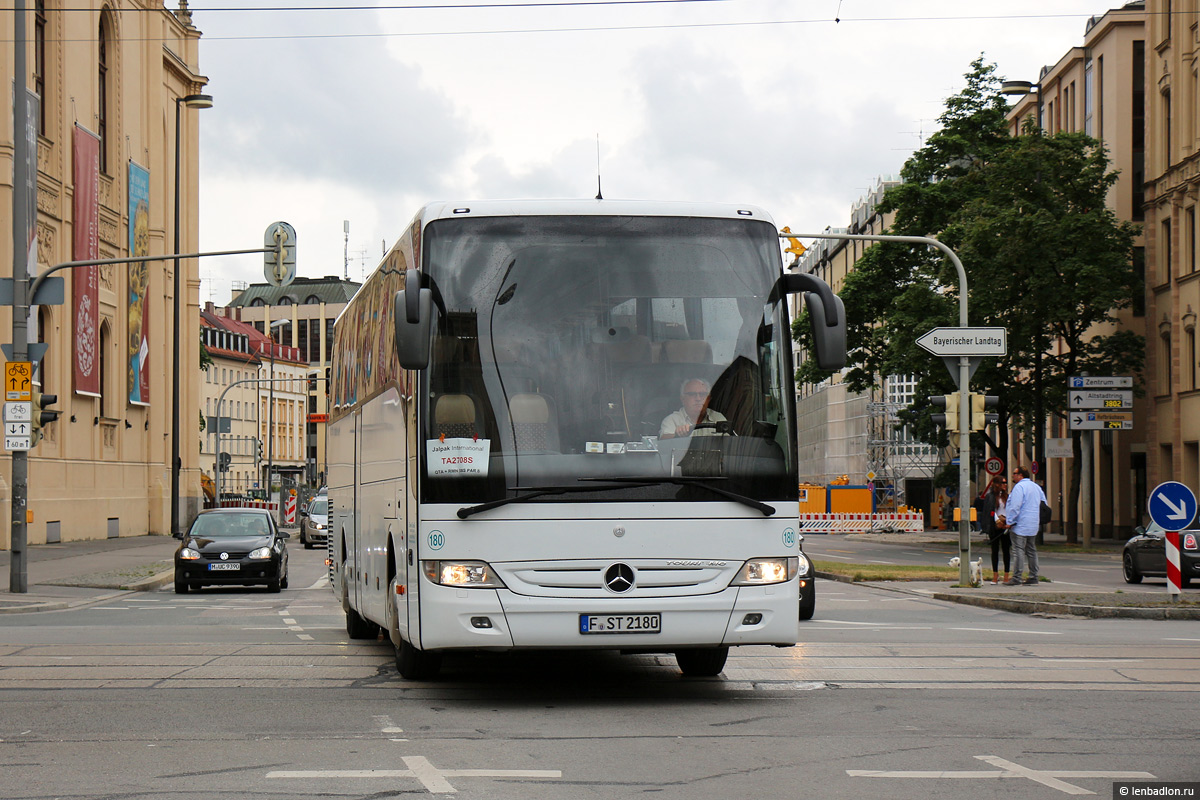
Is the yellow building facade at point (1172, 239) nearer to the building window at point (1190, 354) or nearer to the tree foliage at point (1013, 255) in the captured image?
the building window at point (1190, 354)

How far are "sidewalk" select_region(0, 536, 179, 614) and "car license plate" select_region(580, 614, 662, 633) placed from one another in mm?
13846

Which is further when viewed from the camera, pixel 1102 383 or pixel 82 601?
pixel 1102 383

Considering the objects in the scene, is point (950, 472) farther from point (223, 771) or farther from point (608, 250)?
point (223, 771)

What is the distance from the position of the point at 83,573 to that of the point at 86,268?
19.3 m

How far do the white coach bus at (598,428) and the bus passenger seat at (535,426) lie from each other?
0.01 metres

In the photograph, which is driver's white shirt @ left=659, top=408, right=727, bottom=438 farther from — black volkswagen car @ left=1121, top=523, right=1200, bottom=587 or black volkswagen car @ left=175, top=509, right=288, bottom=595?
black volkswagen car @ left=1121, top=523, right=1200, bottom=587

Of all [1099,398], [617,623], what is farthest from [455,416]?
[1099,398]

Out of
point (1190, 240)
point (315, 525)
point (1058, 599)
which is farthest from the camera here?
point (315, 525)

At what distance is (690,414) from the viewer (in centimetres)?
1075

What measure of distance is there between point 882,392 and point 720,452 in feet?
248

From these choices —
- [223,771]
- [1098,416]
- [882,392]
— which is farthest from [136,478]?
[223,771]

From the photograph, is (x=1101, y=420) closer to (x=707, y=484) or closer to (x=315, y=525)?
(x=315, y=525)

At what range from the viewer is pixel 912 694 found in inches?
464

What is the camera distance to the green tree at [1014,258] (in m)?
48.2
